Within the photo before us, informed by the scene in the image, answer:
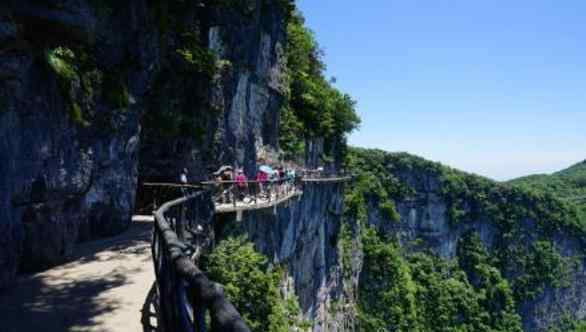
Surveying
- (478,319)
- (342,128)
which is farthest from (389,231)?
(342,128)

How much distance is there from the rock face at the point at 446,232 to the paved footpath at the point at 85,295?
2553 inches

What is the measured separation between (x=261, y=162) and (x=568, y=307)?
343 feet

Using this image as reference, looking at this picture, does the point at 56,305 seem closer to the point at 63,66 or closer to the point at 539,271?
the point at 63,66

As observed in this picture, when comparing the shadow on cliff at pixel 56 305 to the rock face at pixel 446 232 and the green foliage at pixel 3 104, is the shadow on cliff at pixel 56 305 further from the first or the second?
the rock face at pixel 446 232

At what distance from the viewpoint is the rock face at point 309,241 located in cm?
1905

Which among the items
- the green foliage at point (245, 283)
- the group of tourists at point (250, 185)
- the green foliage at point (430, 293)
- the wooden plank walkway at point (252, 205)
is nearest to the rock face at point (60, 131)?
the wooden plank walkway at point (252, 205)

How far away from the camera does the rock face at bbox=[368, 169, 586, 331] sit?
81.9m

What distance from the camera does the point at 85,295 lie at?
298 inches

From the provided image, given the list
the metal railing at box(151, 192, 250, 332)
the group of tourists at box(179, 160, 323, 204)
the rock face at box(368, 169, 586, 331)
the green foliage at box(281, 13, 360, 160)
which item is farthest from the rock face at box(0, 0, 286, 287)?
the rock face at box(368, 169, 586, 331)

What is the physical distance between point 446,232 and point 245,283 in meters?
82.0

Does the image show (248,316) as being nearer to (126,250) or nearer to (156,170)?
(126,250)

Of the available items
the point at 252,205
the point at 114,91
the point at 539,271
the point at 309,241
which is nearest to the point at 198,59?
the point at 114,91

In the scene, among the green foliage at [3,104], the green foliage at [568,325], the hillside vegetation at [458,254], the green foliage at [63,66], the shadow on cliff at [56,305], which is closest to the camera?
the shadow on cliff at [56,305]

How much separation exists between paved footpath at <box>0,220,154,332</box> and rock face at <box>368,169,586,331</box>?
64.8m
